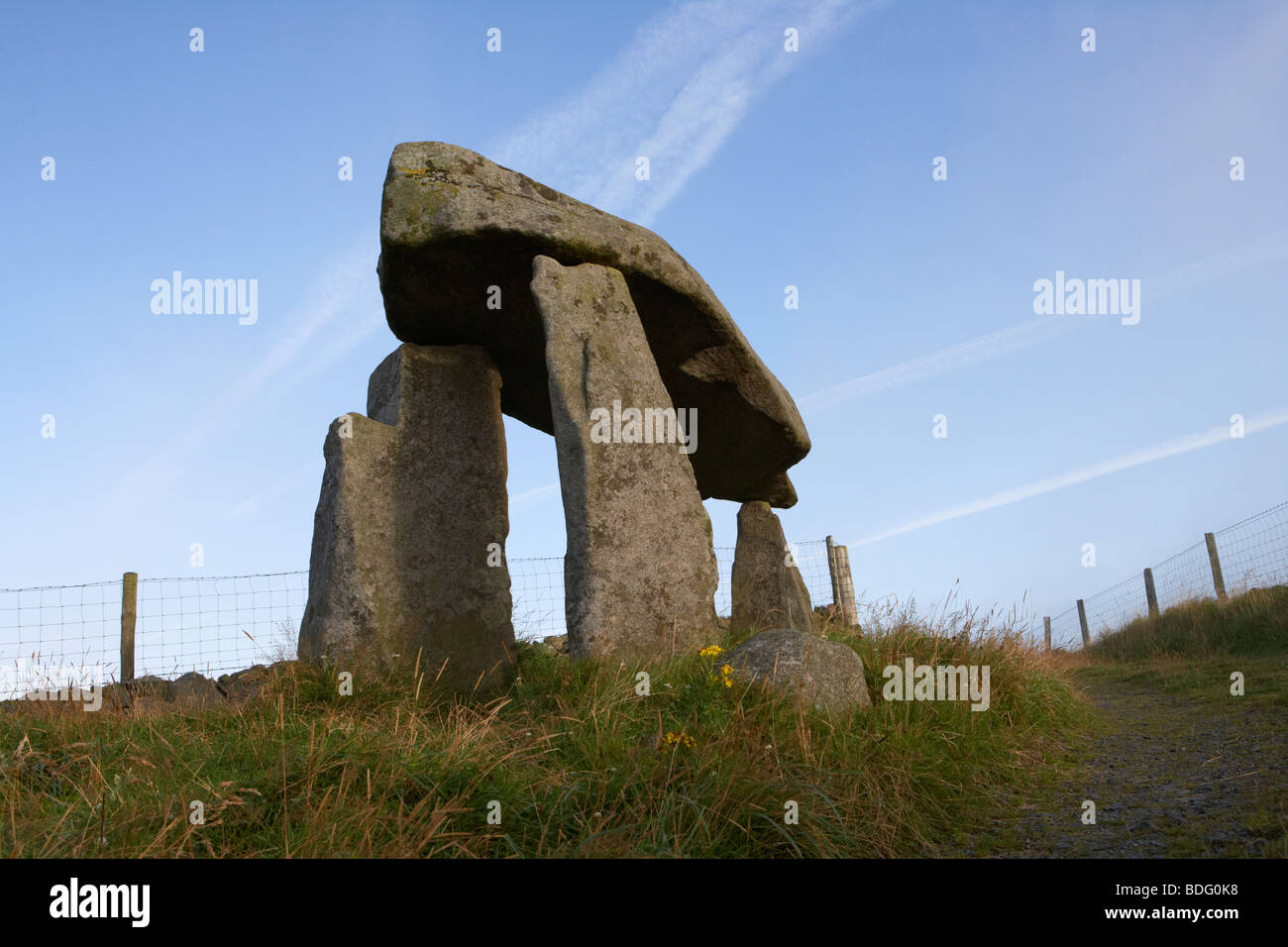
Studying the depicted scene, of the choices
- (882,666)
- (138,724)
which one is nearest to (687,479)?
(882,666)

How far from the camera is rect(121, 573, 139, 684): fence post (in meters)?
9.75

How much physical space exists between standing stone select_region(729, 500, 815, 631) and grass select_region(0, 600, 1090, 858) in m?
3.95

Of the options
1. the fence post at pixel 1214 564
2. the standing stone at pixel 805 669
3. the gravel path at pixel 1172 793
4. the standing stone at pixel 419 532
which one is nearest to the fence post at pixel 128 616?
the standing stone at pixel 419 532

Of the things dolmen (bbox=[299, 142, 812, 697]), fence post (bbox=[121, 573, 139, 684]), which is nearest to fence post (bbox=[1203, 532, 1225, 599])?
dolmen (bbox=[299, 142, 812, 697])

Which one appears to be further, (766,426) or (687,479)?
(766,426)

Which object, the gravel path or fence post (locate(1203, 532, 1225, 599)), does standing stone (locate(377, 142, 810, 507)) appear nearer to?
the gravel path

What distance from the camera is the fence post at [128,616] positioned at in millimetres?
9750

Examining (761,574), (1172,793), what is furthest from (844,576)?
(1172,793)

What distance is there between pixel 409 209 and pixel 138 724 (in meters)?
3.63

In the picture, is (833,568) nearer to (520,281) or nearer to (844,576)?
(844,576)

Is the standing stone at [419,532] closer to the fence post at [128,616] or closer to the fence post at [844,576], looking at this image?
the fence post at [128,616]

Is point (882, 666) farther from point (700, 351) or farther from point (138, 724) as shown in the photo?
point (138, 724)
